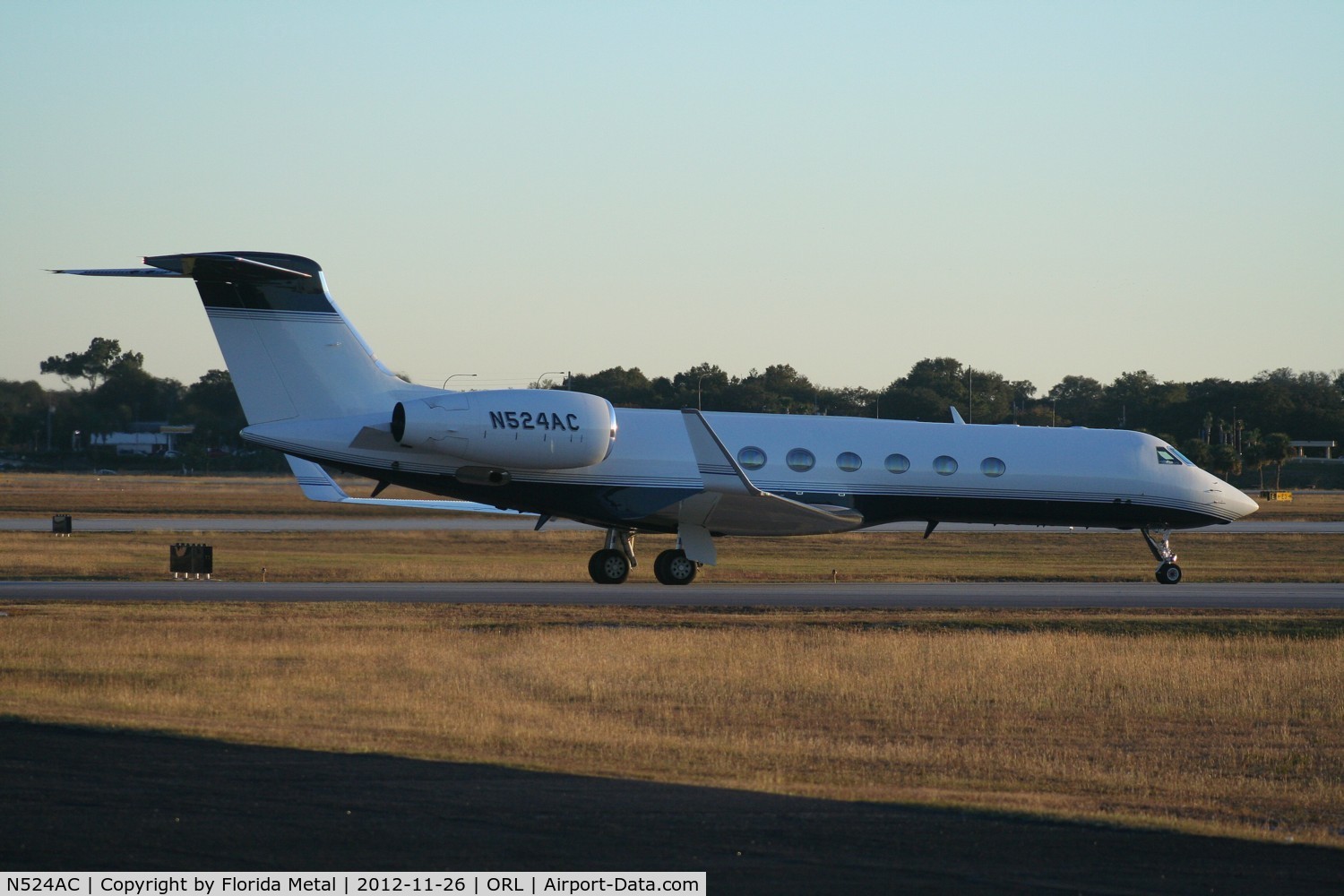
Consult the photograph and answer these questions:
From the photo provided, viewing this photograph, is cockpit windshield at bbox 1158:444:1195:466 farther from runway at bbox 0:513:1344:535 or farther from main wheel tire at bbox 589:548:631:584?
runway at bbox 0:513:1344:535

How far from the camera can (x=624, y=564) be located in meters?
26.4

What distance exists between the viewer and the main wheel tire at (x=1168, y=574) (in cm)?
2852

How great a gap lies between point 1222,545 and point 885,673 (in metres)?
30.3

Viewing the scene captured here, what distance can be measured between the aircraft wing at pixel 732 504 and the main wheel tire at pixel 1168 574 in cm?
723

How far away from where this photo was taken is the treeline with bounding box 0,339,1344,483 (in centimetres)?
9312

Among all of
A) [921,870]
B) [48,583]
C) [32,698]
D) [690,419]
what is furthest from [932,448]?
[921,870]

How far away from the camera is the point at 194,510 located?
5703cm

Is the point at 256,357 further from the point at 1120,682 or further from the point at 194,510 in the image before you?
the point at 194,510

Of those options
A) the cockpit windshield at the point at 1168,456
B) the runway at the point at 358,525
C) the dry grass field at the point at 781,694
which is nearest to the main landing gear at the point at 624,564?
the dry grass field at the point at 781,694

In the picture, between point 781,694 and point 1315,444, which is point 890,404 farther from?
point 781,694

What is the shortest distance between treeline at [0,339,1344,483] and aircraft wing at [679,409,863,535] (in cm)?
6121

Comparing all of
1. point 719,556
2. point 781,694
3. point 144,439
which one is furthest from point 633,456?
point 144,439

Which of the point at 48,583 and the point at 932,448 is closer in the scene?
the point at 48,583

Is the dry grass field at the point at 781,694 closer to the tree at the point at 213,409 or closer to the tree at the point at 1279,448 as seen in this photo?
the tree at the point at 1279,448
